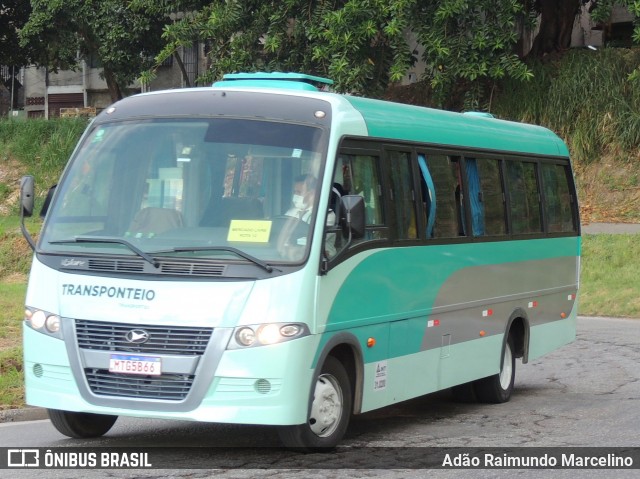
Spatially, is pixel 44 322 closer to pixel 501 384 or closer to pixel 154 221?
pixel 154 221

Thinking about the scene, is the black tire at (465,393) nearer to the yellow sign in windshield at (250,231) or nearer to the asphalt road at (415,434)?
the asphalt road at (415,434)

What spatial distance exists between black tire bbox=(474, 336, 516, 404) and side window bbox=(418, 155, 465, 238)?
70.8 inches

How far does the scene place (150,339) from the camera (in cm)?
827

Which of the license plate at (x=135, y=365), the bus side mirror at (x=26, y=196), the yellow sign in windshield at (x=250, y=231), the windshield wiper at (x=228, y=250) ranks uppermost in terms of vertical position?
the bus side mirror at (x=26, y=196)

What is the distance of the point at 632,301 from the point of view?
2128 centimetres

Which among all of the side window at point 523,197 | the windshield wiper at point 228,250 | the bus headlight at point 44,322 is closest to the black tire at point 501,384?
the side window at point 523,197

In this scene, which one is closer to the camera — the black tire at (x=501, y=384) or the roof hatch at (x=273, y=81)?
the roof hatch at (x=273, y=81)

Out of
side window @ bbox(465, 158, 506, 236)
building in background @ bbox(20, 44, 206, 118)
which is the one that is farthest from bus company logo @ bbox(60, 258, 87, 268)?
building in background @ bbox(20, 44, 206, 118)

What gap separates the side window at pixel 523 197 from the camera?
1270 cm

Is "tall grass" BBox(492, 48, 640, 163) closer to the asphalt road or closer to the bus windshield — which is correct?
the asphalt road

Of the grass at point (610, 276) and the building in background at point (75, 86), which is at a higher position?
the building in background at point (75, 86)

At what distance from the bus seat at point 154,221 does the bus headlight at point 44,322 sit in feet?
2.61

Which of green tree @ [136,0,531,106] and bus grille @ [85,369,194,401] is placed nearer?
bus grille @ [85,369,194,401]

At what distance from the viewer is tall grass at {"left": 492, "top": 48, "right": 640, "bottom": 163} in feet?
92.6
